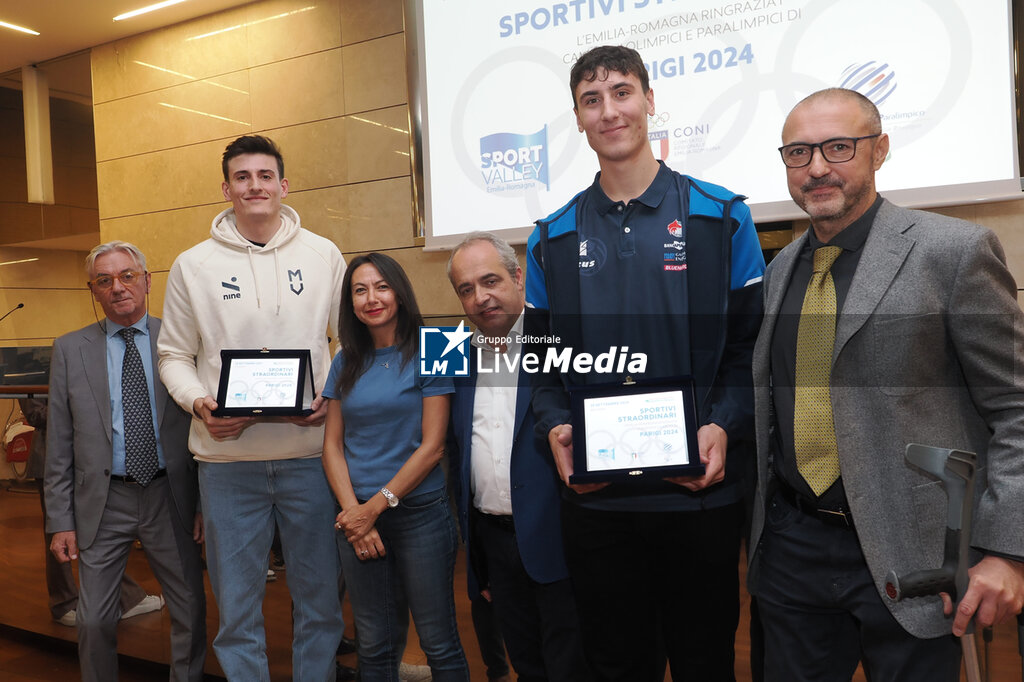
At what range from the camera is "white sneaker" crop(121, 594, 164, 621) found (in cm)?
314

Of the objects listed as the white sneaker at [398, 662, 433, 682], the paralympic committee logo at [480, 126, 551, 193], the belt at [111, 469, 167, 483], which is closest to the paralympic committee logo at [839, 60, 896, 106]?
the paralympic committee logo at [480, 126, 551, 193]

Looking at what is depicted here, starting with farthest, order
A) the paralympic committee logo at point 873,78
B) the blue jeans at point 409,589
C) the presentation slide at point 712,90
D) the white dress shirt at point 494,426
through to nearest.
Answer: the paralympic committee logo at point 873,78 < the presentation slide at point 712,90 < the blue jeans at point 409,589 < the white dress shirt at point 494,426

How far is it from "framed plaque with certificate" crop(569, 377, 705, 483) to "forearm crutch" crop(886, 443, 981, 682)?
428mm

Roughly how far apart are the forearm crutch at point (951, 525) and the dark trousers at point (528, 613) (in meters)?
0.91

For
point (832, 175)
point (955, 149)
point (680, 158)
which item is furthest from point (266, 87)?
point (832, 175)

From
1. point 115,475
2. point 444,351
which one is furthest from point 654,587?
point 115,475

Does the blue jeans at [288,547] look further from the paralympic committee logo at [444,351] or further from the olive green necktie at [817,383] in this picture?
the olive green necktie at [817,383]

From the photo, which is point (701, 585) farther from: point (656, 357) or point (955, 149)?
point (955, 149)

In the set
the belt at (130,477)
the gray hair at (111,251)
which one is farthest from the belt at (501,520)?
the gray hair at (111,251)

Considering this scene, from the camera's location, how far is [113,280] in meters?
2.73

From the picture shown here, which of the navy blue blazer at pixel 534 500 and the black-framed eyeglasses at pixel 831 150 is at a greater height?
the black-framed eyeglasses at pixel 831 150

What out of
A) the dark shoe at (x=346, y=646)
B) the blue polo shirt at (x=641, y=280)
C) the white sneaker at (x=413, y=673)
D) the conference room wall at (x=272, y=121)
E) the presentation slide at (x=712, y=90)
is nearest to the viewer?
the blue polo shirt at (x=641, y=280)

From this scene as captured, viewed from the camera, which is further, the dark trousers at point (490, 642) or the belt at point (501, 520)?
the dark trousers at point (490, 642)

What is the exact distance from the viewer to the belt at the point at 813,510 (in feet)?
4.80
